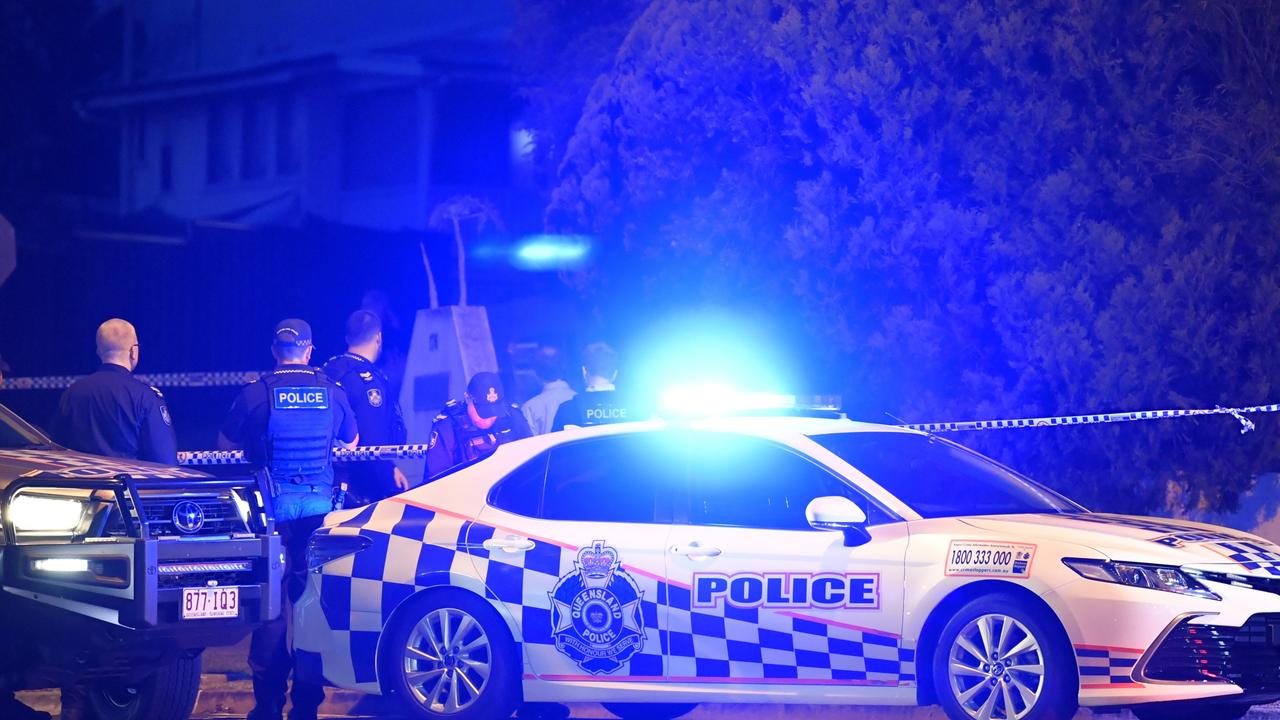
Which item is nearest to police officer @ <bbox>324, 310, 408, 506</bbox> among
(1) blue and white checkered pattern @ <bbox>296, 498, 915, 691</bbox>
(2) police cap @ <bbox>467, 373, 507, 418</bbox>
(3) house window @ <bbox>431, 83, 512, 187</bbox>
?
(2) police cap @ <bbox>467, 373, 507, 418</bbox>

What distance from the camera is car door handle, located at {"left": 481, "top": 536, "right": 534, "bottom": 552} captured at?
857 centimetres

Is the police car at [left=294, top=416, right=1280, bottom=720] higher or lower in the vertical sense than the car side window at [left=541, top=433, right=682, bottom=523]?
lower

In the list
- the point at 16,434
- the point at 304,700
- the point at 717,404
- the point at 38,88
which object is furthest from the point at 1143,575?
the point at 38,88

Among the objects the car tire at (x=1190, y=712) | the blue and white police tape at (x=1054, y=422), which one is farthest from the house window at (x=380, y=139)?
the car tire at (x=1190, y=712)

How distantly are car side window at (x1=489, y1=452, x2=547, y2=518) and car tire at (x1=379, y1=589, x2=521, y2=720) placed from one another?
0.48 metres

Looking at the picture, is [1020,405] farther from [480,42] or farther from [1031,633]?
[480,42]

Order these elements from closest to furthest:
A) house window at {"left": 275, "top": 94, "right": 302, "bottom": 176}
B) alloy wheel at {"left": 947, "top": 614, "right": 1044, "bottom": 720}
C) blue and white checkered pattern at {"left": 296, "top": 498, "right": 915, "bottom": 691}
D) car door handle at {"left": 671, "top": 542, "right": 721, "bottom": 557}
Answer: alloy wheel at {"left": 947, "top": 614, "right": 1044, "bottom": 720}, blue and white checkered pattern at {"left": 296, "top": 498, "right": 915, "bottom": 691}, car door handle at {"left": 671, "top": 542, "right": 721, "bottom": 557}, house window at {"left": 275, "top": 94, "right": 302, "bottom": 176}

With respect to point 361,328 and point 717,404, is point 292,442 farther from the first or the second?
point 717,404

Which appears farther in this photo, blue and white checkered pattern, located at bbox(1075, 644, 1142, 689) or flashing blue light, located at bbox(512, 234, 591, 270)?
flashing blue light, located at bbox(512, 234, 591, 270)

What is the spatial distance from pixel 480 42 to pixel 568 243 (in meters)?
12.3

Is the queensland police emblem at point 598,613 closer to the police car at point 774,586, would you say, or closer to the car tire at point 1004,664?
the police car at point 774,586

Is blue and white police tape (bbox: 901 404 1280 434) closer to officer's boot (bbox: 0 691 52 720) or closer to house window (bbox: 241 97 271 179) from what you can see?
officer's boot (bbox: 0 691 52 720)

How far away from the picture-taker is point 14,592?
775 centimetres

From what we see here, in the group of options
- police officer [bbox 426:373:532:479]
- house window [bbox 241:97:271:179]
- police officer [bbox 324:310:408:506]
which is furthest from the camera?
house window [bbox 241:97:271:179]
